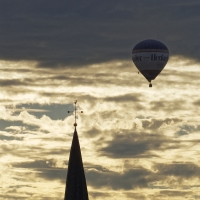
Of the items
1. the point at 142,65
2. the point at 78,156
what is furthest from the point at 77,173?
the point at 142,65

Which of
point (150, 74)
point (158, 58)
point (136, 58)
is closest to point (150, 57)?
point (158, 58)

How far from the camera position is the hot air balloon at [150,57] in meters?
178

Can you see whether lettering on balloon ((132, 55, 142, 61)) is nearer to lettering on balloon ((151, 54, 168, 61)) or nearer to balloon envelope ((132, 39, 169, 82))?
balloon envelope ((132, 39, 169, 82))

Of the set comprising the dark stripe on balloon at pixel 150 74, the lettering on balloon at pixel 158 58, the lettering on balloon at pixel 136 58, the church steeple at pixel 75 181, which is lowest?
the church steeple at pixel 75 181

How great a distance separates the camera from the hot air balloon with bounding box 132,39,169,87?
178m

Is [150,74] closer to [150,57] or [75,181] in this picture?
[150,57]

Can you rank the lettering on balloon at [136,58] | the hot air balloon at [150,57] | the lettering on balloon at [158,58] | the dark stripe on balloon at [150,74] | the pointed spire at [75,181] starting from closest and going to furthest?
the pointed spire at [75,181]
the lettering on balloon at [158,58]
the hot air balloon at [150,57]
the lettering on balloon at [136,58]
the dark stripe on balloon at [150,74]

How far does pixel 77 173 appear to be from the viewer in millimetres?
158000

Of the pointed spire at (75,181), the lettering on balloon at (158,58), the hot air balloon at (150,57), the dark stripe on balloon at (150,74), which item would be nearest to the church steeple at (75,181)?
the pointed spire at (75,181)

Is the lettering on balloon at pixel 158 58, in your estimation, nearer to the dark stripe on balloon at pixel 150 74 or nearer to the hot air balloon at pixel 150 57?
the hot air balloon at pixel 150 57

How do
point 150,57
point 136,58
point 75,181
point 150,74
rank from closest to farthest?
point 75,181, point 150,57, point 136,58, point 150,74

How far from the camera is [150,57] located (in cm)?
17750

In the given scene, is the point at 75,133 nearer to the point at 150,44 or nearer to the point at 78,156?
the point at 78,156

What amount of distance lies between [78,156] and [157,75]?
1332 inches
